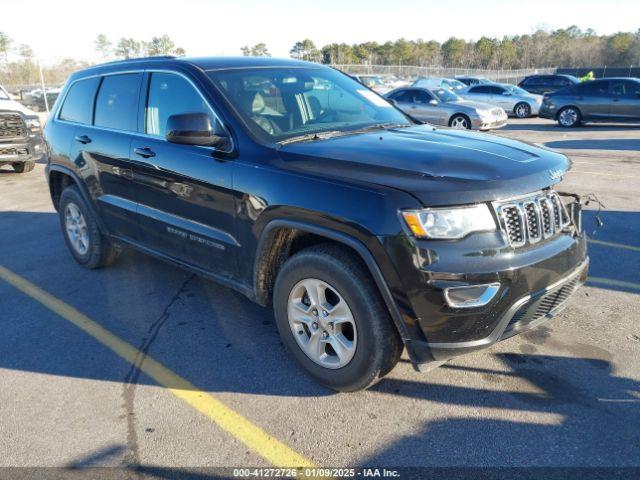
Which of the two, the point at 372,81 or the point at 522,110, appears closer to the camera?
the point at 522,110

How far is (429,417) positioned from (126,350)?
2.14m

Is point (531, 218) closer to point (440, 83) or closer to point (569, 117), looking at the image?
point (569, 117)

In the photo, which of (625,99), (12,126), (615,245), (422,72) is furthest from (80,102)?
(422,72)

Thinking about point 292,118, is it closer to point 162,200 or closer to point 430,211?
point 162,200

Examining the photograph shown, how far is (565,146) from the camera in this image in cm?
1290

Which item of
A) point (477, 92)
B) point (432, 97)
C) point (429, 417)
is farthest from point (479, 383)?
point (477, 92)

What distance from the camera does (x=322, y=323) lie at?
307 centimetres

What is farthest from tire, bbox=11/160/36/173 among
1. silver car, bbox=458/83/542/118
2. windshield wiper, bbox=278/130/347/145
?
silver car, bbox=458/83/542/118

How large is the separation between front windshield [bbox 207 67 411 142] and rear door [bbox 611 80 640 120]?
48.8 ft

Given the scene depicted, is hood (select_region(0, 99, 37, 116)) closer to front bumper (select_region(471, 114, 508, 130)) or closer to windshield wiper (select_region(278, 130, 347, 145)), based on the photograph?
windshield wiper (select_region(278, 130, 347, 145))

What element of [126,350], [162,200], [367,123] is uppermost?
[367,123]

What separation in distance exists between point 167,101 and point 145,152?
0.42 meters

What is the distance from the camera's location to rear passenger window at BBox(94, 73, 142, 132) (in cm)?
428

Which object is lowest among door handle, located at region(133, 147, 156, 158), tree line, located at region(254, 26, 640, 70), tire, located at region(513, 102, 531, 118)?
tire, located at region(513, 102, 531, 118)
